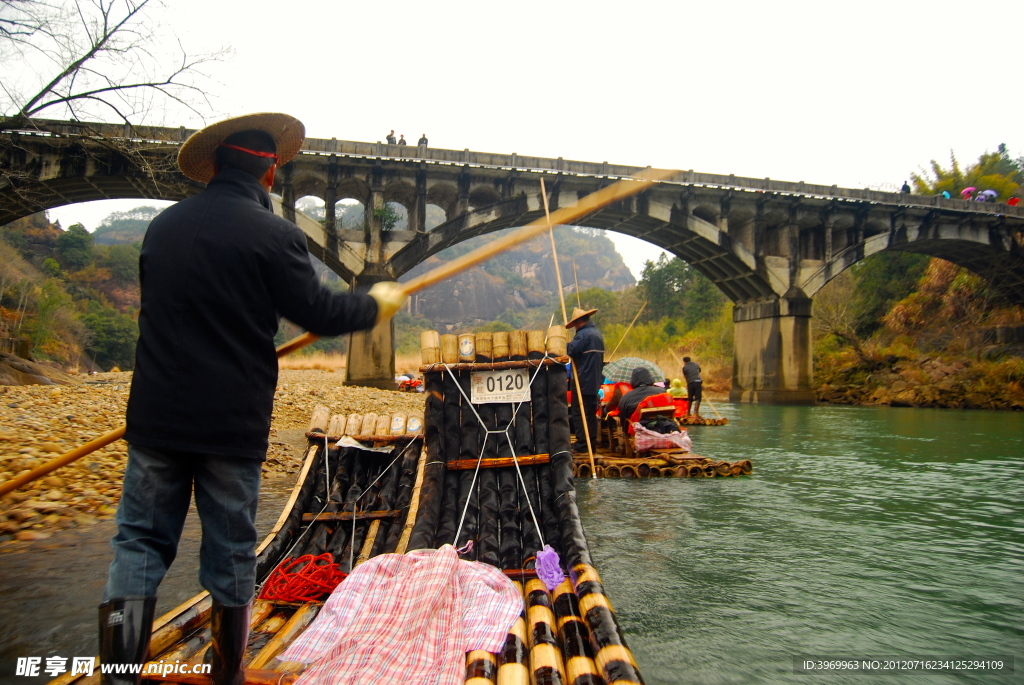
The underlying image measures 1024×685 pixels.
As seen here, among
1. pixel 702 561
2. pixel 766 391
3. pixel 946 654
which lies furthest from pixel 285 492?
pixel 766 391

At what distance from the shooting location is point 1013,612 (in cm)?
327

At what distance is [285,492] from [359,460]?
218 cm

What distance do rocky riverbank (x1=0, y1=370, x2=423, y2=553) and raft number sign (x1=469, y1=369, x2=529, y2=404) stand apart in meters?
3.35

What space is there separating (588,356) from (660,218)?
53.3ft

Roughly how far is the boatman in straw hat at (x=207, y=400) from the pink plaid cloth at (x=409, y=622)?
1.20 feet

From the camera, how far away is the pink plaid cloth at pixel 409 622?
82.8 inches

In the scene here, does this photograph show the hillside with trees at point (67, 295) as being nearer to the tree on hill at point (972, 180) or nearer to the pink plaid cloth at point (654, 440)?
the pink plaid cloth at point (654, 440)

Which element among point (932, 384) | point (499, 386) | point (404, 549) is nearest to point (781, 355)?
point (932, 384)

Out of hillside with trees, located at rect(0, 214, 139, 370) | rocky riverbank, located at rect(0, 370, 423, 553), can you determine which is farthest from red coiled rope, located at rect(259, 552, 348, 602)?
hillside with trees, located at rect(0, 214, 139, 370)

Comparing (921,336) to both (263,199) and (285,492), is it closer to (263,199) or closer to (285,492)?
(285,492)

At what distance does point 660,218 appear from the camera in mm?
22609

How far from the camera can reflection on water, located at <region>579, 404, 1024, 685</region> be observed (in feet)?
9.29

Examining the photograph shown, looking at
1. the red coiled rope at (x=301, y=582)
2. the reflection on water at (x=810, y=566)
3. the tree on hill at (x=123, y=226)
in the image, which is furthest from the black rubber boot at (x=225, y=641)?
the tree on hill at (x=123, y=226)

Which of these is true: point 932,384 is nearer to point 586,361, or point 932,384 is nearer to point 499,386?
point 586,361
